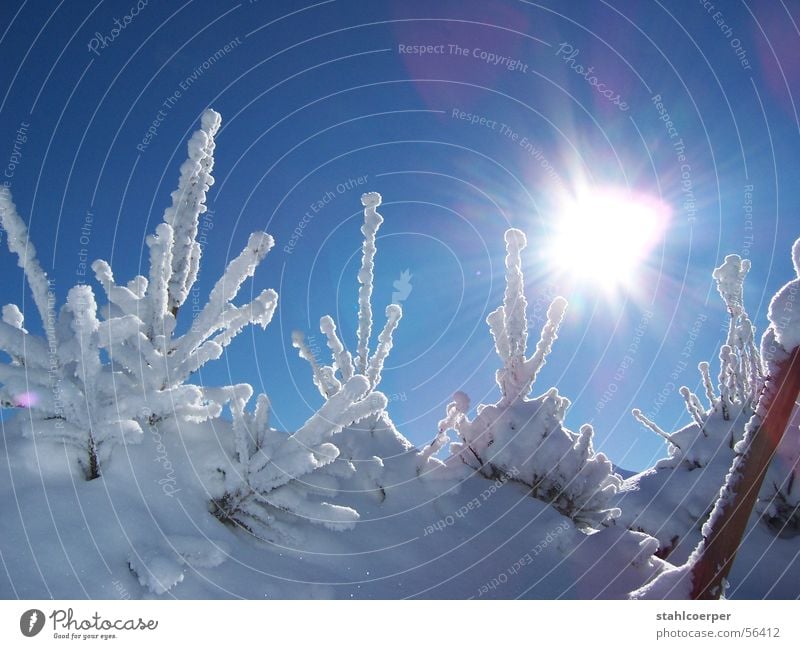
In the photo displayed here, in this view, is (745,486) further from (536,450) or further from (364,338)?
(364,338)

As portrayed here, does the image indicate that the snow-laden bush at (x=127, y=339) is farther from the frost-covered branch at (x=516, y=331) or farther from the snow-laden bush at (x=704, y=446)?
the snow-laden bush at (x=704, y=446)

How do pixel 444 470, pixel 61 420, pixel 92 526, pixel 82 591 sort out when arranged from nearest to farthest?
pixel 82 591 < pixel 92 526 < pixel 61 420 < pixel 444 470

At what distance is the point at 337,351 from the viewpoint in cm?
664

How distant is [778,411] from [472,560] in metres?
2.82

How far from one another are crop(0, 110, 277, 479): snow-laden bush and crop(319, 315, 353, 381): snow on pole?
2.62 m

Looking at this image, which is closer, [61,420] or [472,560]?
[61,420]

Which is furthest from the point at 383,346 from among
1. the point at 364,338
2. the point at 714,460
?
the point at 714,460

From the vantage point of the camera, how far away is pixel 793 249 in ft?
10.3

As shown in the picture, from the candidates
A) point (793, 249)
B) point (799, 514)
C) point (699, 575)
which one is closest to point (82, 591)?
point (699, 575)

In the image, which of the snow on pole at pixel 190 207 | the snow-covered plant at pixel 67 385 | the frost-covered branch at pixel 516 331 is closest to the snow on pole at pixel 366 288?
the frost-covered branch at pixel 516 331

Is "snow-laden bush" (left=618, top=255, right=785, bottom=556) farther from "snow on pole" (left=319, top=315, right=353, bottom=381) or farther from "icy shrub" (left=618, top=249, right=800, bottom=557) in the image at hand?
"snow on pole" (left=319, top=315, right=353, bottom=381)

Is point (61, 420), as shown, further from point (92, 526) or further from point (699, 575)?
point (699, 575)
